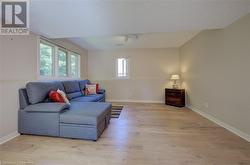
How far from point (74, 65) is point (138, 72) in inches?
101

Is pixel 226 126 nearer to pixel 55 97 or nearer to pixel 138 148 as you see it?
pixel 138 148

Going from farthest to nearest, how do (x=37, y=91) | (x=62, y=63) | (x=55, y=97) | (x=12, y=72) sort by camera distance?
1. (x=62, y=63)
2. (x=55, y=97)
3. (x=37, y=91)
4. (x=12, y=72)

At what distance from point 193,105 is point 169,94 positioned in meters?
1.04

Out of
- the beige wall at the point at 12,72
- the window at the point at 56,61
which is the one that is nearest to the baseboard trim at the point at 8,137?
the beige wall at the point at 12,72

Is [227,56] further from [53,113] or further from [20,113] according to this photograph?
[20,113]

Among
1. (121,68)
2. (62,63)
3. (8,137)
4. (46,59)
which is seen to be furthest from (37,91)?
(121,68)

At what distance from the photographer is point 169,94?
5484mm

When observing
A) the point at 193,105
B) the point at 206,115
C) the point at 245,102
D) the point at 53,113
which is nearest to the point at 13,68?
the point at 53,113

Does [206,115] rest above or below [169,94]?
below

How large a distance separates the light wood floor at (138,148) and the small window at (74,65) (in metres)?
3.00

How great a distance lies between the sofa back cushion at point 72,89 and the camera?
3967 millimetres

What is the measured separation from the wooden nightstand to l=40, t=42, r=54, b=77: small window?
13.2 ft

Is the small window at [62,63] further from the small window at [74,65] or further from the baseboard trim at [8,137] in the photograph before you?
the baseboard trim at [8,137]

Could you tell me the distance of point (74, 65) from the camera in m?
5.42
